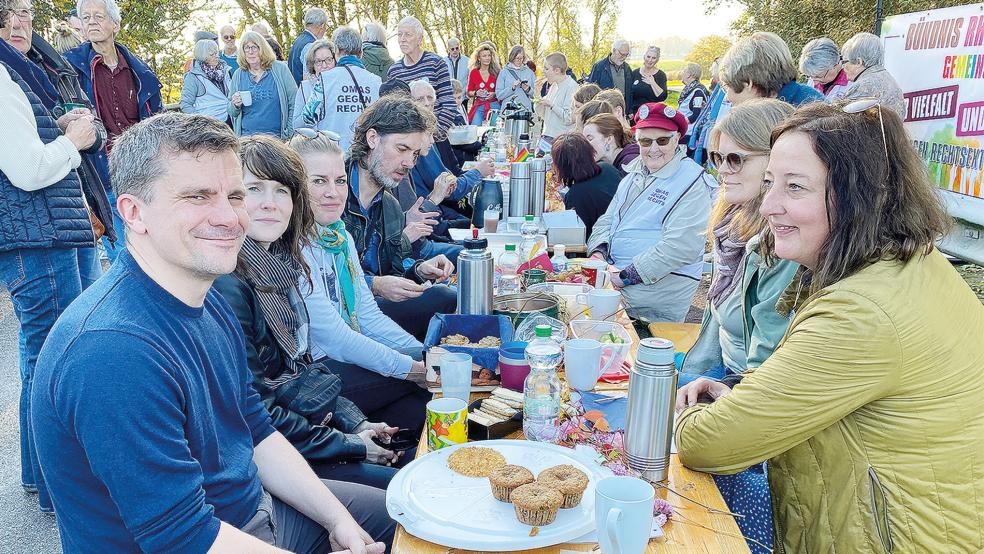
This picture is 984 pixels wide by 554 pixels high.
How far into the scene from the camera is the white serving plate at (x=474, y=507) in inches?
54.6

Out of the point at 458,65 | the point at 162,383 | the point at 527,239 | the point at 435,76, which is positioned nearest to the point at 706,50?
the point at 458,65

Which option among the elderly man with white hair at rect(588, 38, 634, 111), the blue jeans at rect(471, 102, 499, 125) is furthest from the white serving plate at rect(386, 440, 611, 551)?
the elderly man with white hair at rect(588, 38, 634, 111)

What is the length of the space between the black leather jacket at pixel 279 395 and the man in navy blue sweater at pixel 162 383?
9.1 inches

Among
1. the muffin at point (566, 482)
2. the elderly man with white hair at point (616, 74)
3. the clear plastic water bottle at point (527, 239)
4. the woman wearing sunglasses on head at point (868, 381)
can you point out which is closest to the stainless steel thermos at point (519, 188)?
the clear plastic water bottle at point (527, 239)

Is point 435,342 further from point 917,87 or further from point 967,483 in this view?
point 917,87

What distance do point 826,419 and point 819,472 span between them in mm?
152

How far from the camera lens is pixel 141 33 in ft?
33.1

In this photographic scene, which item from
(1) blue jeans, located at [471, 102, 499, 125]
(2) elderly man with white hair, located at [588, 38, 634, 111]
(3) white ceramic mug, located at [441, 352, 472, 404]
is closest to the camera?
(3) white ceramic mug, located at [441, 352, 472, 404]

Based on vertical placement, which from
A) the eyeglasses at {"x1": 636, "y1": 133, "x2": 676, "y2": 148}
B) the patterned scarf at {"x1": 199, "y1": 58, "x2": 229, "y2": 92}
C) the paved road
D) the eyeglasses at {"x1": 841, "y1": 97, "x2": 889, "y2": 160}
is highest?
the patterned scarf at {"x1": 199, "y1": 58, "x2": 229, "y2": 92}

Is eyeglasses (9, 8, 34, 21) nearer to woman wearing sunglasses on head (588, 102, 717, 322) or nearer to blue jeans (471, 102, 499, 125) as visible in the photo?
woman wearing sunglasses on head (588, 102, 717, 322)

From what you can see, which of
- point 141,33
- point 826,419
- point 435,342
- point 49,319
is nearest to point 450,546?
point 826,419

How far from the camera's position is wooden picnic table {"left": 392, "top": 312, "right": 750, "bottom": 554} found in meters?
1.40

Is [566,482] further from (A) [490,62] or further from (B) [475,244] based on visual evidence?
(A) [490,62]

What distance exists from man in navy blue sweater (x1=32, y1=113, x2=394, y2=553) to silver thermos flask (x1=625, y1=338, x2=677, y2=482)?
0.72m
